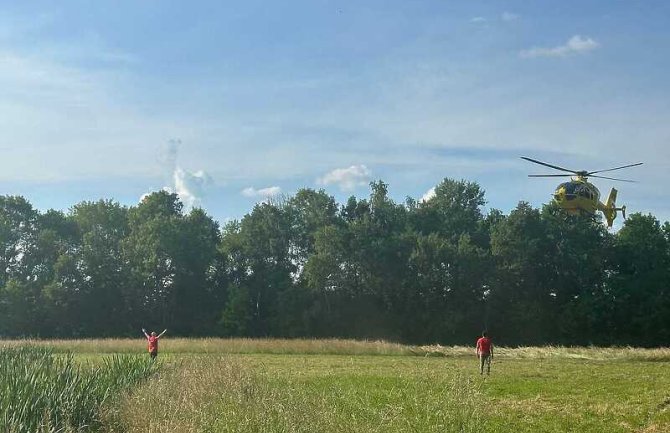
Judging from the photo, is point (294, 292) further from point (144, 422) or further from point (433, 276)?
point (144, 422)

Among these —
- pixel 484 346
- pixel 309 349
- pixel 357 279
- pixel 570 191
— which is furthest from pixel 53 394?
pixel 357 279

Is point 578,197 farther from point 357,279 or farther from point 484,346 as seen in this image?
point 357,279

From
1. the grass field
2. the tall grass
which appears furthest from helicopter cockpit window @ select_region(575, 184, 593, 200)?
the tall grass

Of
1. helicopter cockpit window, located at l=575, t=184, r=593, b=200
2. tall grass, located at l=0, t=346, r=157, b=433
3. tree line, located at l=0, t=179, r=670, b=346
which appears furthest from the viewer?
tree line, located at l=0, t=179, r=670, b=346

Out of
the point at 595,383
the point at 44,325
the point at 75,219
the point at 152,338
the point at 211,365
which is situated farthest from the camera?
the point at 75,219

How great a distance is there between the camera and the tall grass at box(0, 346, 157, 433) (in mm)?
10148

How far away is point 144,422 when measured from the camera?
33.9 ft

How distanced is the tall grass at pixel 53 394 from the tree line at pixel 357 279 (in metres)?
52.7

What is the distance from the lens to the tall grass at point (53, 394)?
400 inches

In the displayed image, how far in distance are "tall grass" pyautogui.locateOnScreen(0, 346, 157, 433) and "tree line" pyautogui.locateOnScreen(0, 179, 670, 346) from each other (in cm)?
5273

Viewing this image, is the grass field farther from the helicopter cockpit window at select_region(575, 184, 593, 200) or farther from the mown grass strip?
the mown grass strip

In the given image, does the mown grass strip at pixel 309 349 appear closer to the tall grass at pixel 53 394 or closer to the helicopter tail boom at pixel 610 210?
the helicopter tail boom at pixel 610 210

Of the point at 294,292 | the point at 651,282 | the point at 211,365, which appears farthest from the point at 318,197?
the point at 211,365

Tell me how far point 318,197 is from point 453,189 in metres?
14.8
